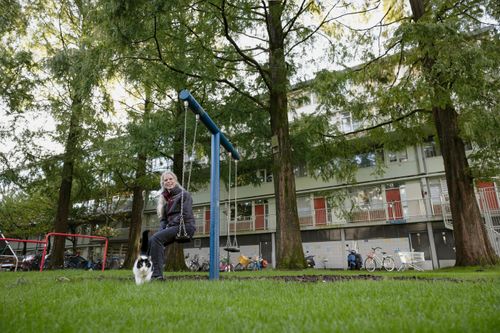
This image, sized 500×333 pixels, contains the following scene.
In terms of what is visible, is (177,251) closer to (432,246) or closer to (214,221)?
(214,221)

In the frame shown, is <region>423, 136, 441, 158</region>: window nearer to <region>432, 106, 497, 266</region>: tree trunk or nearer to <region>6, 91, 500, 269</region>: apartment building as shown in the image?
<region>6, 91, 500, 269</region>: apartment building

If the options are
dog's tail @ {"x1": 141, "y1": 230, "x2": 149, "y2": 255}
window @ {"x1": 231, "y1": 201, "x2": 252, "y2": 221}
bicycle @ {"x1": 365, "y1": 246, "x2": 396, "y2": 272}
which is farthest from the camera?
window @ {"x1": 231, "y1": 201, "x2": 252, "y2": 221}

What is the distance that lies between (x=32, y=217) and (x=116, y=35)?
99.3ft

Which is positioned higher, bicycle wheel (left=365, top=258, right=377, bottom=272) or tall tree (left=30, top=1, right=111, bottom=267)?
tall tree (left=30, top=1, right=111, bottom=267)

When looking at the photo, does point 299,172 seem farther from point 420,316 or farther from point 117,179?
point 420,316

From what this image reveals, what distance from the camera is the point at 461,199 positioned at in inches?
438

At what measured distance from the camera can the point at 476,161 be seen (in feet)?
36.1

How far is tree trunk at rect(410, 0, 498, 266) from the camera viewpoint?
34.6 ft

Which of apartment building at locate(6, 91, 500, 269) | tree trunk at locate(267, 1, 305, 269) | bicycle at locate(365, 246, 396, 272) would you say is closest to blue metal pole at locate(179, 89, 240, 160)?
tree trunk at locate(267, 1, 305, 269)

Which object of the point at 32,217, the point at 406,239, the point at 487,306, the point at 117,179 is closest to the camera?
the point at 487,306

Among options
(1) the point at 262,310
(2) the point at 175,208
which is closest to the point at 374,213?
(2) the point at 175,208

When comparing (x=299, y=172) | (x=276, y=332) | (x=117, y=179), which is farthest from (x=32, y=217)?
(x=276, y=332)

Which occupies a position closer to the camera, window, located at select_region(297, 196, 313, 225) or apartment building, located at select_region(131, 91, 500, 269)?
apartment building, located at select_region(131, 91, 500, 269)

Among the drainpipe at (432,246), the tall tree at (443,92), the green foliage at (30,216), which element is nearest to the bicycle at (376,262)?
the drainpipe at (432,246)
